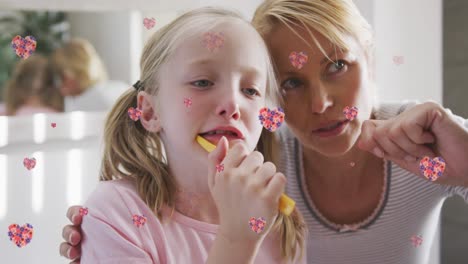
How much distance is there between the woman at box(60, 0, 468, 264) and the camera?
1.57ft

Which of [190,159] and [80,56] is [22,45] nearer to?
[190,159]

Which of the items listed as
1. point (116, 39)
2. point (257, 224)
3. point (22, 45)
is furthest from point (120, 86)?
point (257, 224)

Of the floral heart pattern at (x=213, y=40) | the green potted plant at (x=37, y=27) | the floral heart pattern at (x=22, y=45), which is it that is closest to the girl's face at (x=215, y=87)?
the floral heart pattern at (x=213, y=40)

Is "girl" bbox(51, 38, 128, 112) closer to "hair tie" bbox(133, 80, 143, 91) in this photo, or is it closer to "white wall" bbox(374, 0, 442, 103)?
"hair tie" bbox(133, 80, 143, 91)

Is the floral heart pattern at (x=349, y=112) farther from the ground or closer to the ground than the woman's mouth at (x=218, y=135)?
closer to the ground

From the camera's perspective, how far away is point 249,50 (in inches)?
17.1

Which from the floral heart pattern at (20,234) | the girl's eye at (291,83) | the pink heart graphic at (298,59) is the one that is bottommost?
the floral heart pattern at (20,234)

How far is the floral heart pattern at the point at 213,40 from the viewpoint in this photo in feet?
1.39

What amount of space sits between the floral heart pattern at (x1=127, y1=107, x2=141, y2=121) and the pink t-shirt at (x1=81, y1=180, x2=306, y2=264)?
54 millimetres

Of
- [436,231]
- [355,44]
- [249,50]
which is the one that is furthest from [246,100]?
[436,231]

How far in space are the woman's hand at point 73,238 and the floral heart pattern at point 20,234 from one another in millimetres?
62

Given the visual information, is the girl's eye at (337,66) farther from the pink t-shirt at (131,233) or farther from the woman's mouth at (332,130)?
the pink t-shirt at (131,233)

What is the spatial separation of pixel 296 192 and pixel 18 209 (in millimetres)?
283

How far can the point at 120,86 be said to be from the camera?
2.02 feet
